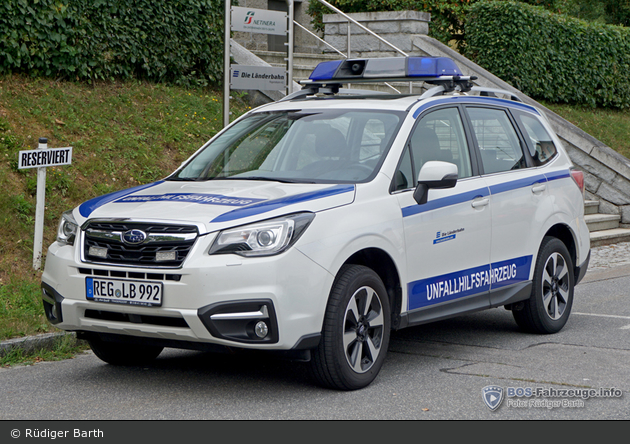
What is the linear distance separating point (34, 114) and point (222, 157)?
4866 mm

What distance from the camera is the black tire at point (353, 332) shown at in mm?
4863

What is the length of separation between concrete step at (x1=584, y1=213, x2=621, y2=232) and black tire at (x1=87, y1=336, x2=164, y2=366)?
945cm

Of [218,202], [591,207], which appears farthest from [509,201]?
[591,207]

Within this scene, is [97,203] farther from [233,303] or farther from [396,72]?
[396,72]

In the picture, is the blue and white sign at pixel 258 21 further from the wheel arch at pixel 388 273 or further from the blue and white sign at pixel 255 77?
the wheel arch at pixel 388 273

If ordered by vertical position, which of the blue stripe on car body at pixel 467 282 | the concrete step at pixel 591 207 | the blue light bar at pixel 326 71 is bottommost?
the concrete step at pixel 591 207

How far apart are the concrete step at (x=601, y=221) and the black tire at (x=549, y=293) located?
674 cm

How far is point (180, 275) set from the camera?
460 cm

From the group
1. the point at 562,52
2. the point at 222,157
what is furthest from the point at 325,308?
the point at 562,52

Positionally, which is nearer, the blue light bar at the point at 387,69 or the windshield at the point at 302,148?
the windshield at the point at 302,148

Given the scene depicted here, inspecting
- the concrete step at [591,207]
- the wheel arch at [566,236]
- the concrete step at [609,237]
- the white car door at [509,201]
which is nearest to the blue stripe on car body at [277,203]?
the white car door at [509,201]

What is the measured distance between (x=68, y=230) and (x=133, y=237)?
0.72 meters

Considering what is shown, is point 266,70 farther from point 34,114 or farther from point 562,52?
point 562,52

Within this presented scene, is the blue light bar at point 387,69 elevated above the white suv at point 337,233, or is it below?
above
